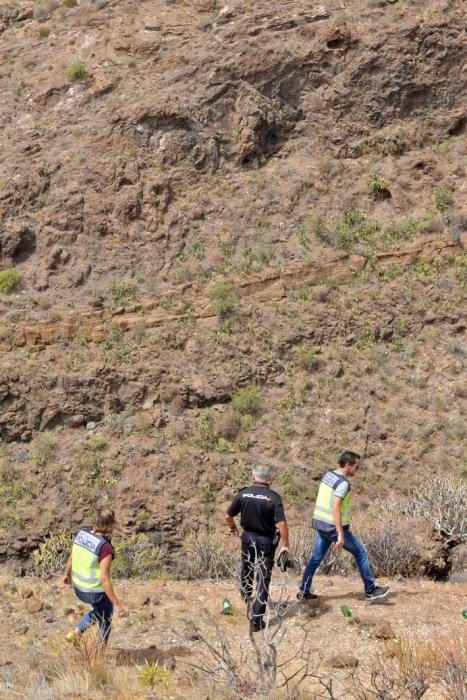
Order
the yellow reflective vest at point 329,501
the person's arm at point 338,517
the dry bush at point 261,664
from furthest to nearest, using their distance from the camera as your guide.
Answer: the yellow reflective vest at point 329,501 < the person's arm at point 338,517 < the dry bush at point 261,664

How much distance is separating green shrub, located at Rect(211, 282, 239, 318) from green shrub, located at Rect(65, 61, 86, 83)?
7543 millimetres

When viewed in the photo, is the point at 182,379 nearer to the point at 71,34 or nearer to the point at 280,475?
the point at 280,475

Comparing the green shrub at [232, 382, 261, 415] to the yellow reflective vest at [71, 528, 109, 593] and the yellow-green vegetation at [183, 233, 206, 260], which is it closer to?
the yellow-green vegetation at [183, 233, 206, 260]

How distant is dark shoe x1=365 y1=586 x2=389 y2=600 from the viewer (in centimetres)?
688

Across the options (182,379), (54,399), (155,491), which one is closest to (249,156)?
(182,379)

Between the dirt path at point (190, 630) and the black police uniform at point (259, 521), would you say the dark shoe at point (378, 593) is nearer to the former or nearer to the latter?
the dirt path at point (190, 630)

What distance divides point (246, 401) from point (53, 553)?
15.3ft

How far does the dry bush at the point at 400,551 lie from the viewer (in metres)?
8.30

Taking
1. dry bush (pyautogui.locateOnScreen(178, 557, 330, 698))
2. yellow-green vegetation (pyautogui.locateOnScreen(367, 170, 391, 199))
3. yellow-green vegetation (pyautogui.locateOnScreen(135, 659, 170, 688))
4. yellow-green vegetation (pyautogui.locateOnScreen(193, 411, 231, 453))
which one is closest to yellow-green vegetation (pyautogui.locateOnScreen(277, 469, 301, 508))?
yellow-green vegetation (pyautogui.locateOnScreen(193, 411, 231, 453))

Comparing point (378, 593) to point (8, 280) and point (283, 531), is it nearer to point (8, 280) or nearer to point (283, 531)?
point (283, 531)

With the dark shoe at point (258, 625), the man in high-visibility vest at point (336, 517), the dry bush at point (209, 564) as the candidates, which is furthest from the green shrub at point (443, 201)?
the dark shoe at point (258, 625)

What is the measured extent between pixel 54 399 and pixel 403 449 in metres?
6.56

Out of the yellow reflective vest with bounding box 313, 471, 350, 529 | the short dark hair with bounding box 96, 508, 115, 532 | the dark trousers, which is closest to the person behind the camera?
the short dark hair with bounding box 96, 508, 115, 532

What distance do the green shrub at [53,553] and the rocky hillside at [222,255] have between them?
355mm
